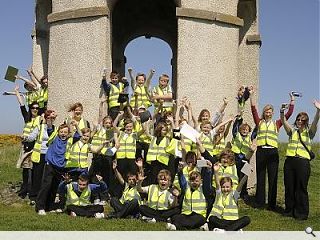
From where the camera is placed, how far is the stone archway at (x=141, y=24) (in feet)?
52.1

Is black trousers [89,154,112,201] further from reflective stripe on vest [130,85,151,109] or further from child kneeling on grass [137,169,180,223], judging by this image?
child kneeling on grass [137,169,180,223]

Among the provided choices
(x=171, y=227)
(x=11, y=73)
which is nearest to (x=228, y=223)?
(x=171, y=227)

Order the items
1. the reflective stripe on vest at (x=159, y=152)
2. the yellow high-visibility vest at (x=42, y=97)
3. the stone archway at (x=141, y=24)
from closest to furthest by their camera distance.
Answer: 1. the reflective stripe on vest at (x=159, y=152)
2. the yellow high-visibility vest at (x=42, y=97)
3. the stone archway at (x=141, y=24)

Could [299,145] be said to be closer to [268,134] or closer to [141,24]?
[268,134]

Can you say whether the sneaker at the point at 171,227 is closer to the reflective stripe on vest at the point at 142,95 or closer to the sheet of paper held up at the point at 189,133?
the sheet of paper held up at the point at 189,133

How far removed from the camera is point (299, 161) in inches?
340

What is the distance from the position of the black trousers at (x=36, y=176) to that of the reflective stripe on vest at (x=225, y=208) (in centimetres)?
336

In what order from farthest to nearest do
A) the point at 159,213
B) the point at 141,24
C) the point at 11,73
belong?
the point at 141,24, the point at 11,73, the point at 159,213

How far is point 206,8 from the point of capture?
1044 cm

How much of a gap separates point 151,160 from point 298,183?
2.30 m

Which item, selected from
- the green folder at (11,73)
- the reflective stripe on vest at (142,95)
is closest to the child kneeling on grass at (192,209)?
the reflective stripe on vest at (142,95)

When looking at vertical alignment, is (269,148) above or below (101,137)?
below
